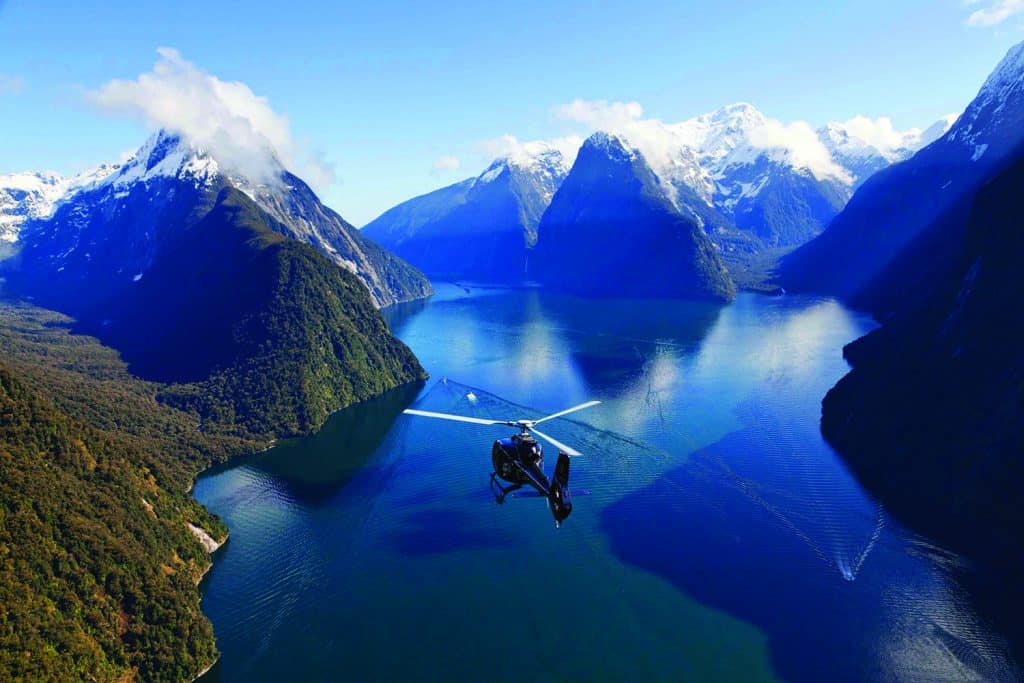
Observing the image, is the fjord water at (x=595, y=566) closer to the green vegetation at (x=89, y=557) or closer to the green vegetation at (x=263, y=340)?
the green vegetation at (x=89, y=557)

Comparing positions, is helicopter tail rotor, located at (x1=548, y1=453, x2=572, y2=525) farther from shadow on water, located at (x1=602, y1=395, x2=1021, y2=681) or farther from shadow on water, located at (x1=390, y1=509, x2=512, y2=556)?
shadow on water, located at (x1=390, y1=509, x2=512, y2=556)

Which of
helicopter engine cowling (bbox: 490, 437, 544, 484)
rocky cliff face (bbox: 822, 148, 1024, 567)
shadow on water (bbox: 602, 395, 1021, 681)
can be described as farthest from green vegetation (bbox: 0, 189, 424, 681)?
rocky cliff face (bbox: 822, 148, 1024, 567)

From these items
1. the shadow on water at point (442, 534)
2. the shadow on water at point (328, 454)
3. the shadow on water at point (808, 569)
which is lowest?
the shadow on water at point (808, 569)

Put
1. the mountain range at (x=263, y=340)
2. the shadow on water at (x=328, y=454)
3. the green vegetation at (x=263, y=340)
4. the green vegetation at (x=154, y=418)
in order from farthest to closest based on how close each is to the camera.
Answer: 1. the mountain range at (x=263, y=340)
2. the green vegetation at (x=263, y=340)
3. the shadow on water at (x=328, y=454)
4. the green vegetation at (x=154, y=418)

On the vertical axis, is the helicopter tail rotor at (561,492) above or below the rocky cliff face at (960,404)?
above

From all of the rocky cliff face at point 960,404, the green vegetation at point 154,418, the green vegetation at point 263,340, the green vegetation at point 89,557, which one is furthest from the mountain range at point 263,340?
the rocky cliff face at point 960,404

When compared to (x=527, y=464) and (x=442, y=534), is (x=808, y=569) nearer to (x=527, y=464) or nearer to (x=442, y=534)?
(x=442, y=534)

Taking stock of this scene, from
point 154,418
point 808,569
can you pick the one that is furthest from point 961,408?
point 154,418

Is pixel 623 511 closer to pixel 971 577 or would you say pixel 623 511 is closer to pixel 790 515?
pixel 790 515

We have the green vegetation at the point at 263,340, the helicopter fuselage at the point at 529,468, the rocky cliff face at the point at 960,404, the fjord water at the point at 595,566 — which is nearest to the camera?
the helicopter fuselage at the point at 529,468
